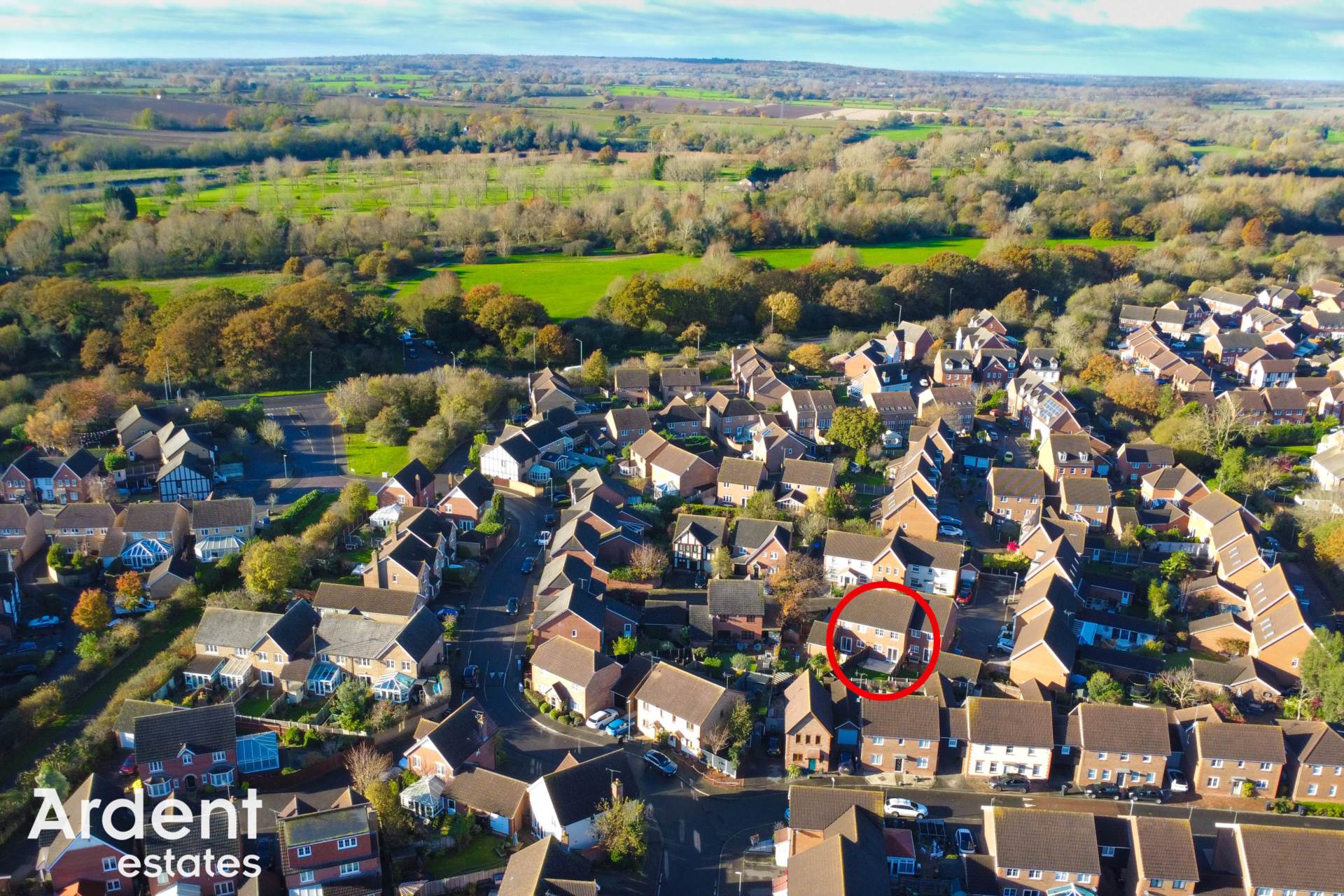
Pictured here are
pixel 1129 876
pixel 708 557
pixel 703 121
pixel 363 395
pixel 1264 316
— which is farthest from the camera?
Answer: pixel 703 121

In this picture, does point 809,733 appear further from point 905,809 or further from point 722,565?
point 722,565

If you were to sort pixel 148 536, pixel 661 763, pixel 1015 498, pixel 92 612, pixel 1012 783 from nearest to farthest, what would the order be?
pixel 1012 783 → pixel 661 763 → pixel 92 612 → pixel 148 536 → pixel 1015 498

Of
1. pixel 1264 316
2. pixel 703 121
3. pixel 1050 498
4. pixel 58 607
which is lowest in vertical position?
pixel 58 607

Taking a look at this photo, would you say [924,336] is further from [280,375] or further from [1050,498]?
[280,375]

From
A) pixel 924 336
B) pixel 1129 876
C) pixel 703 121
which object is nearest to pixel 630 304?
pixel 924 336

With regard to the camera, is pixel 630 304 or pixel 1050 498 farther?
pixel 630 304

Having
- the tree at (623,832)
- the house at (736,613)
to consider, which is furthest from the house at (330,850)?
the house at (736,613)

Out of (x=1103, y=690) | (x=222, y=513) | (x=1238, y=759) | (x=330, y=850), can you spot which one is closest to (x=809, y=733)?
(x=1103, y=690)

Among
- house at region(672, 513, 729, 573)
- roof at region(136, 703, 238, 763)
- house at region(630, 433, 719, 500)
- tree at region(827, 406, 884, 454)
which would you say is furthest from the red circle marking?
roof at region(136, 703, 238, 763)
